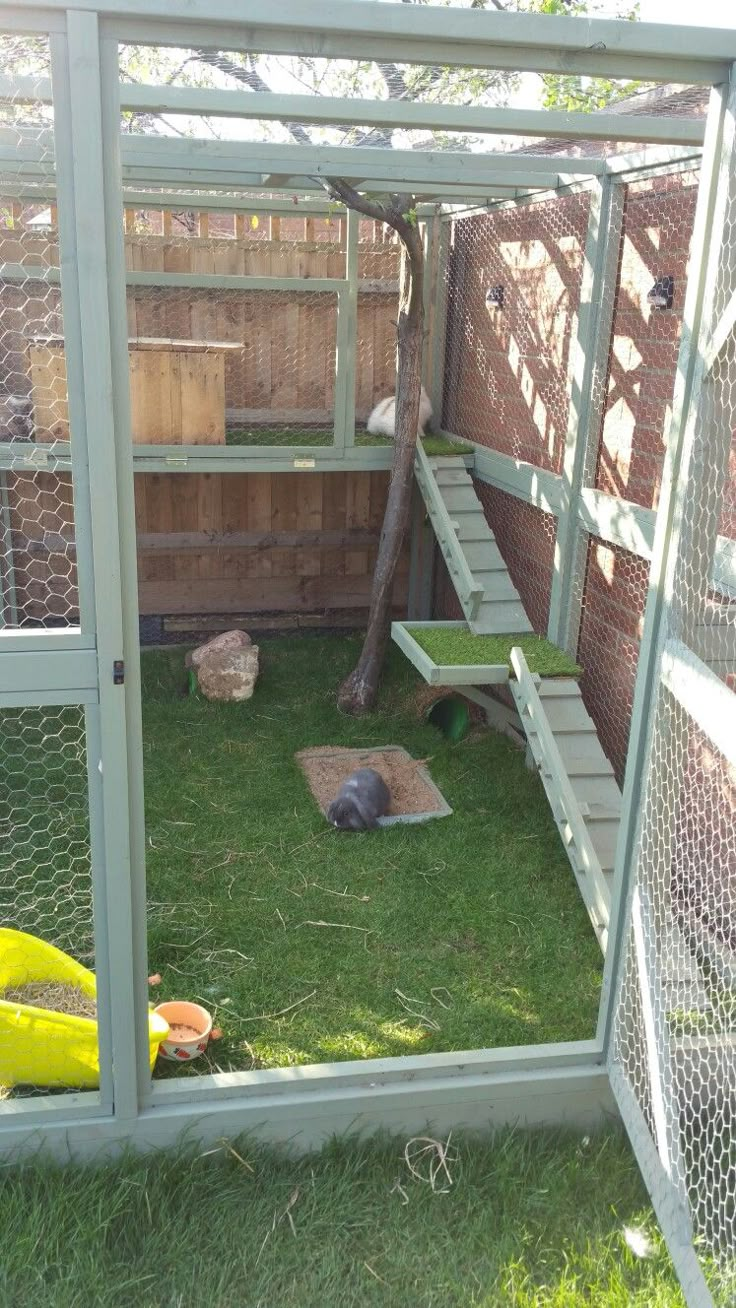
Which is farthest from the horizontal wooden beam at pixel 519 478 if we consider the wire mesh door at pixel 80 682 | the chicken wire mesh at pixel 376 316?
the wire mesh door at pixel 80 682

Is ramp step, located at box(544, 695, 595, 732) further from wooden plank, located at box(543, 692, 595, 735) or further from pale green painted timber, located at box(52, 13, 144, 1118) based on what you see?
pale green painted timber, located at box(52, 13, 144, 1118)

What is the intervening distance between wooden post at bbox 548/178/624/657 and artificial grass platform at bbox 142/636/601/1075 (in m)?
0.85

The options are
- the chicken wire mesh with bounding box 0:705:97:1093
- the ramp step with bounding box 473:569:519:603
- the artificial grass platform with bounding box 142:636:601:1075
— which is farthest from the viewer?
the ramp step with bounding box 473:569:519:603

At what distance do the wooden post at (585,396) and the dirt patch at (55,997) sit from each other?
235 centimetres

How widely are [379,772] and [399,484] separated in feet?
5.07

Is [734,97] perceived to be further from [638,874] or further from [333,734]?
[333,734]

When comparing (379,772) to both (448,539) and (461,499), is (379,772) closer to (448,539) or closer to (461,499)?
(448,539)

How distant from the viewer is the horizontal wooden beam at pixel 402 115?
255 cm

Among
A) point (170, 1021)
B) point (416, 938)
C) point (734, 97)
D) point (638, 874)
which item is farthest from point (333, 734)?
point (734, 97)

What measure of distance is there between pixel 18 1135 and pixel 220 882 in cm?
144

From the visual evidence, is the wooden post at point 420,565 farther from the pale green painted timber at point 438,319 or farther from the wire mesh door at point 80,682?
the wire mesh door at point 80,682

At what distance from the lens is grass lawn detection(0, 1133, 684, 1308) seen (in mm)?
2047

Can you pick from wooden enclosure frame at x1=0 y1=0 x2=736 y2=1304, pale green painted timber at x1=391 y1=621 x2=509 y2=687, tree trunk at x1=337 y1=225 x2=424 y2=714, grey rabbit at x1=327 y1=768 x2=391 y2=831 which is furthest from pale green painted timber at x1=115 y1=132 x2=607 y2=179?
grey rabbit at x1=327 y1=768 x2=391 y2=831

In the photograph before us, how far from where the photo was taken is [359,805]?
400cm
